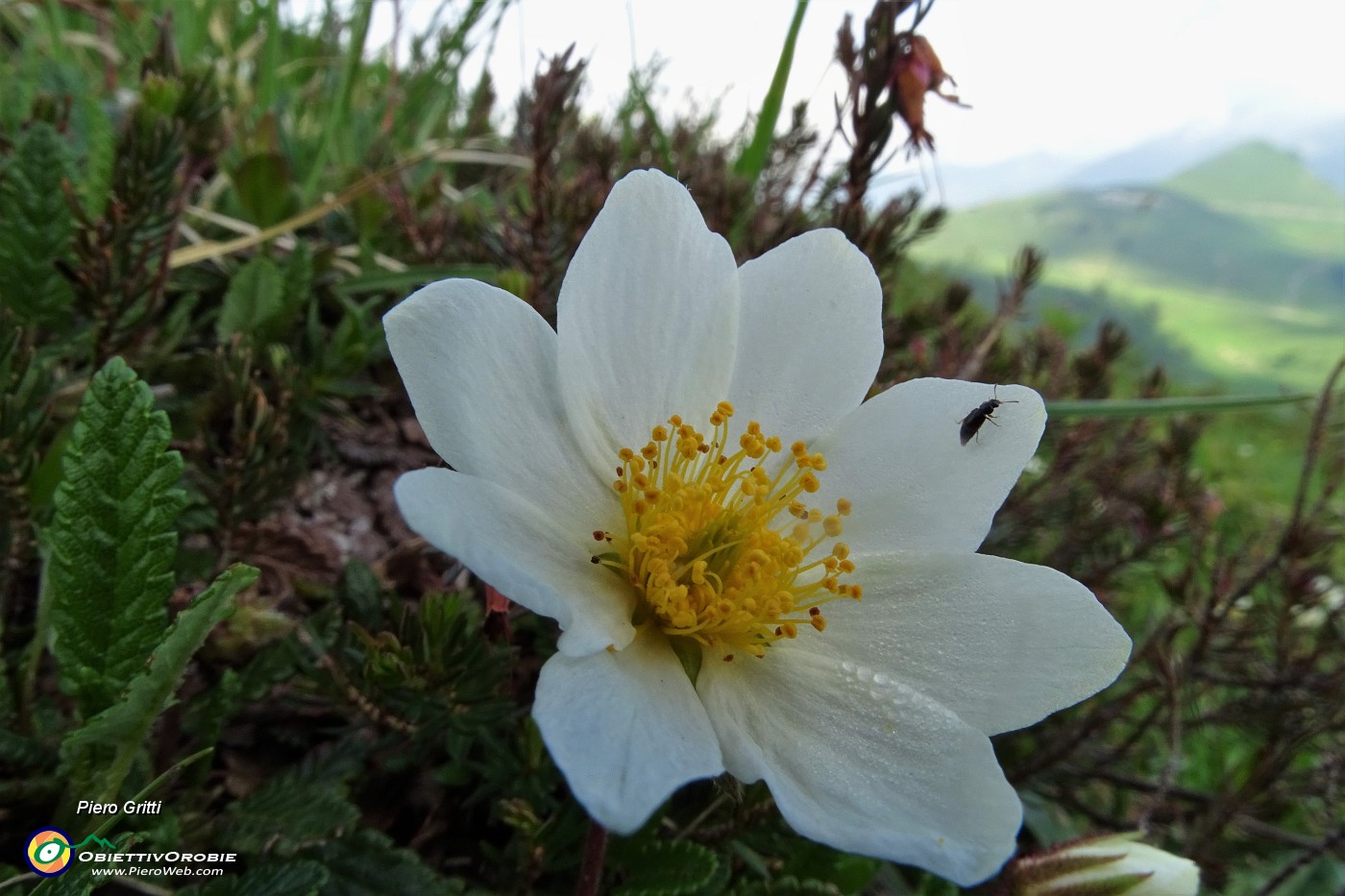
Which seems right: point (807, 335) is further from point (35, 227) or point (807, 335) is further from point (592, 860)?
point (35, 227)

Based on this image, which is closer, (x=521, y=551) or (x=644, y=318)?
(x=521, y=551)

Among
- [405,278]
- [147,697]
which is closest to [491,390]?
[147,697]

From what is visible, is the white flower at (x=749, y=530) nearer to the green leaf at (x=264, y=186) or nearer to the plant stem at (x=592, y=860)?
the plant stem at (x=592, y=860)

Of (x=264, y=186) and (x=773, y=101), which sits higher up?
(x=773, y=101)

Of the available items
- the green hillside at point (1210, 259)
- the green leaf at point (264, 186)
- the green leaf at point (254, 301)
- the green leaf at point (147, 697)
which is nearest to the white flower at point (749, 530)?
the green leaf at point (147, 697)

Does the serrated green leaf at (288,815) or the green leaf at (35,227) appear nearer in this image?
the serrated green leaf at (288,815)

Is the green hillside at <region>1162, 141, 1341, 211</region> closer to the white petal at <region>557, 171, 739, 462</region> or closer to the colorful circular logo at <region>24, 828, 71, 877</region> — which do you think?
the white petal at <region>557, 171, 739, 462</region>
